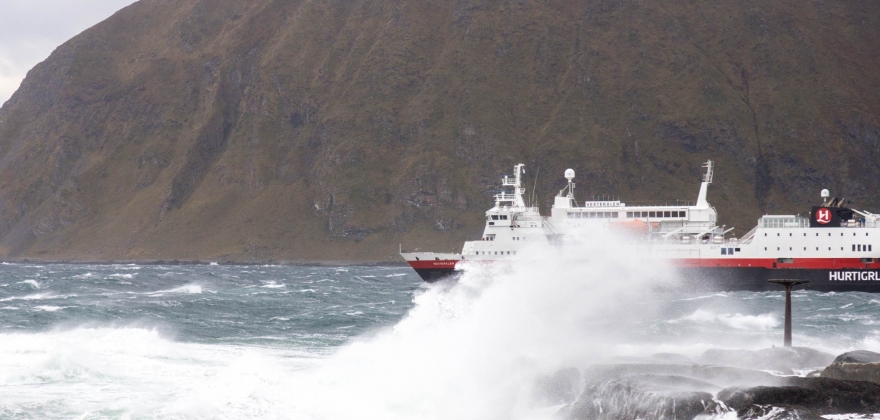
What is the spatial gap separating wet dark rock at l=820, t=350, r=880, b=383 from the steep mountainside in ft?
417

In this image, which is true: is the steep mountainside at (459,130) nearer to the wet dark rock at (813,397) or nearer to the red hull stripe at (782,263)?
the red hull stripe at (782,263)

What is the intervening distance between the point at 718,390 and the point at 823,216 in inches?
2143

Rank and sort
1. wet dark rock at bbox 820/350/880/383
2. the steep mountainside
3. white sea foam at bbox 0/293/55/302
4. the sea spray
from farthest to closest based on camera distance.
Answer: the steep mountainside < white sea foam at bbox 0/293/55/302 < the sea spray < wet dark rock at bbox 820/350/880/383

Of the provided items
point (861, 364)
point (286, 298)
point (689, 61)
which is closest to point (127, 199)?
point (689, 61)

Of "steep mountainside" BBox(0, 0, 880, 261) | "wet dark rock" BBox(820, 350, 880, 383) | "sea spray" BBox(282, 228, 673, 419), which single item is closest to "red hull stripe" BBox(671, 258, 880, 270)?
"sea spray" BBox(282, 228, 673, 419)

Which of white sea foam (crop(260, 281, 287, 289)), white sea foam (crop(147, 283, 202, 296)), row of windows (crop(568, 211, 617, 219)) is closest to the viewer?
white sea foam (crop(147, 283, 202, 296))

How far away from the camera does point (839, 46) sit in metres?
179

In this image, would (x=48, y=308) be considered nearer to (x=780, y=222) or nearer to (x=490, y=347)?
(x=490, y=347)

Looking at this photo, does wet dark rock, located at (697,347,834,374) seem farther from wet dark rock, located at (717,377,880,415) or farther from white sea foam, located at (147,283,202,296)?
white sea foam, located at (147,283,202,296)

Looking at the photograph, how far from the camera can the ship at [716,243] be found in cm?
6725

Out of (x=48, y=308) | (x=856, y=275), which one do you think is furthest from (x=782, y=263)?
(x=48, y=308)

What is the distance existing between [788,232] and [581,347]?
158 feet

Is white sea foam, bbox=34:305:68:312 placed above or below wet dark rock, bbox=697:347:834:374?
below

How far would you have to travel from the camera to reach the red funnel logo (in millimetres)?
68125
